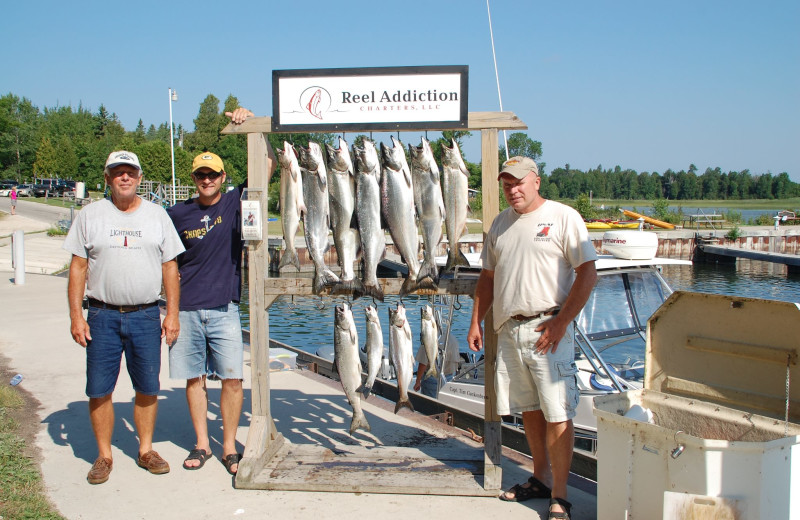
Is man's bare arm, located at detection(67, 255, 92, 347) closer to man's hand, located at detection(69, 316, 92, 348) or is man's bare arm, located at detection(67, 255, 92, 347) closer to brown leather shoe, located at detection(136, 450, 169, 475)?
man's hand, located at detection(69, 316, 92, 348)

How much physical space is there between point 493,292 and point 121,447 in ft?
10.2

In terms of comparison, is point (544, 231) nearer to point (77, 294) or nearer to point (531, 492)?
point (531, 492)

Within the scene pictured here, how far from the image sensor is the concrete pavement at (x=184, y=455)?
161 inches

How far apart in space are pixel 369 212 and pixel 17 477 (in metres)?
2.86

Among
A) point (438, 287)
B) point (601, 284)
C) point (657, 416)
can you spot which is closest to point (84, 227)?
point (438, 287)

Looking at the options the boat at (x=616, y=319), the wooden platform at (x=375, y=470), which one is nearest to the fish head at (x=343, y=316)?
the wooden platform at (x=375, y=470)

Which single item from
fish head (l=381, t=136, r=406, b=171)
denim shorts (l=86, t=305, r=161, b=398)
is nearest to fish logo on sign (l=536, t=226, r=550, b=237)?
fish head (l=381, t=136, r=406, b=171)

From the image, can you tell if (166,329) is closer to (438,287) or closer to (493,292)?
(438,287)

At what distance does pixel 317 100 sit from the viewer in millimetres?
4672

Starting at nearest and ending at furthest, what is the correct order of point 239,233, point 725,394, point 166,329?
point 725,394 < point 166,329 < point 239,233

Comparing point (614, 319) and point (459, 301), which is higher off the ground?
point (459, 301)

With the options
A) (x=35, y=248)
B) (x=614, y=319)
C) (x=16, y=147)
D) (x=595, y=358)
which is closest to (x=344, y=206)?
(x=595, y=358)

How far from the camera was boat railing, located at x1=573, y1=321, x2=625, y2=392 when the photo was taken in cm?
593

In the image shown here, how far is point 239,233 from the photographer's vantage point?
4.87 metres
